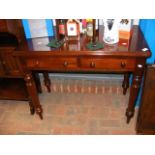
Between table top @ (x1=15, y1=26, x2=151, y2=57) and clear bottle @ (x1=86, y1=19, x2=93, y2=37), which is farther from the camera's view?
clear bottle @ (x1=86, y1=19, x2=93, y2=37)

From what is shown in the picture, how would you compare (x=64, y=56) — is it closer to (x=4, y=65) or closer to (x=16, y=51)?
(x=16, y=51)

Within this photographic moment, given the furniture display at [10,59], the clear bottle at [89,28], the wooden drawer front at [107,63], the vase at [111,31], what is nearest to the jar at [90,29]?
the clear bottle at [89,28]

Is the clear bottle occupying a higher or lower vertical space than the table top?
higher

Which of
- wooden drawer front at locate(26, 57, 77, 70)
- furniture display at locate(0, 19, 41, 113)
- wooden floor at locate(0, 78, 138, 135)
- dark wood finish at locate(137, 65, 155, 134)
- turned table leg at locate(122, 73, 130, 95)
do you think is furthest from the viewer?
turned table leg at locate(122, 73, 130, 95)

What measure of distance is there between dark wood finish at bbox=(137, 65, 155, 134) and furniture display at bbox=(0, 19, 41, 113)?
3.58ft

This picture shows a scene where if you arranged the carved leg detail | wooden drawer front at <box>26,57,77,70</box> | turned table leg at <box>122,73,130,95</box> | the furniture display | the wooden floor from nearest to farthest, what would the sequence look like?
wooden drawer front at <box>26,57,77,70</box> → the furniture display → the wooden floor → turned table leg at <box>122,73,130,95</box> → the carved leg detail

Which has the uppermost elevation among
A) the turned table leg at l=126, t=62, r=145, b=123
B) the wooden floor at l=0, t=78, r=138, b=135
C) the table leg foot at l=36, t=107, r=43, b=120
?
the turned table leg at l=126, t=62, r=145, b=123

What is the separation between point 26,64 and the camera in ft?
5.02

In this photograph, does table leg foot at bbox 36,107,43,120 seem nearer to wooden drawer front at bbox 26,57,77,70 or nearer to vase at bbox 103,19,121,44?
wooden drawer front at bbox 26,57,77,70

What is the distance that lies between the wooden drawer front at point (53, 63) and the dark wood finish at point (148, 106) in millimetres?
561

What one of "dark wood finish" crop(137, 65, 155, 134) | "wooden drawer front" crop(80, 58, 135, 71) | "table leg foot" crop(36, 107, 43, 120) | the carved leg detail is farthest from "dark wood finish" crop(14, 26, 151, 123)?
the carved leg detail

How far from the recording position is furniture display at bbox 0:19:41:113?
158cm

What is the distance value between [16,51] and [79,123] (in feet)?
3.14
